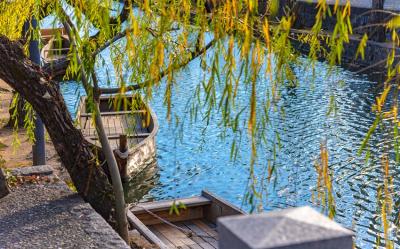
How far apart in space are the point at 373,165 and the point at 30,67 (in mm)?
8362

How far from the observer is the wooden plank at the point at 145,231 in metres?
7.16

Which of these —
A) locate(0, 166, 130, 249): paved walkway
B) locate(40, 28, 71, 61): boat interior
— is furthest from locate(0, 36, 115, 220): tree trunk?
locate(40, 28, 71, 61): boat interior

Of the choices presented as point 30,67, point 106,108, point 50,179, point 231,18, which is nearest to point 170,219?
point 50,179

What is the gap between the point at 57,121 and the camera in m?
6.59

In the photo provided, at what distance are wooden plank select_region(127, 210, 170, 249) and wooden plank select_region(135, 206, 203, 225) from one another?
1.92 ft

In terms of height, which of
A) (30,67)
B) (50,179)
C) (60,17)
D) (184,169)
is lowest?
(184,169)

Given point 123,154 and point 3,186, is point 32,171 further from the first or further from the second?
point 123,154

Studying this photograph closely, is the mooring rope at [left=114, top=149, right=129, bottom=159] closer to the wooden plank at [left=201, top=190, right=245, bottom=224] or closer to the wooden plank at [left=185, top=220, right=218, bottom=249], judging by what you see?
the wooden plank at [left=201, top=190, right=245, bottom=224]

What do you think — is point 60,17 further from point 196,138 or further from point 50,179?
point 196,138

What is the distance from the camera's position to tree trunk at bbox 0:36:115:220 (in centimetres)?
653

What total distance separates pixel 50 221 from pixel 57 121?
99 cm

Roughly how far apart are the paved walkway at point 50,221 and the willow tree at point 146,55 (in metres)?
0.33

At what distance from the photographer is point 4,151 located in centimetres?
1298

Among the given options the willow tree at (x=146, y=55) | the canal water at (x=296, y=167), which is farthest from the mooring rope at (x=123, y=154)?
the willow tree at (x=146, y=55)
